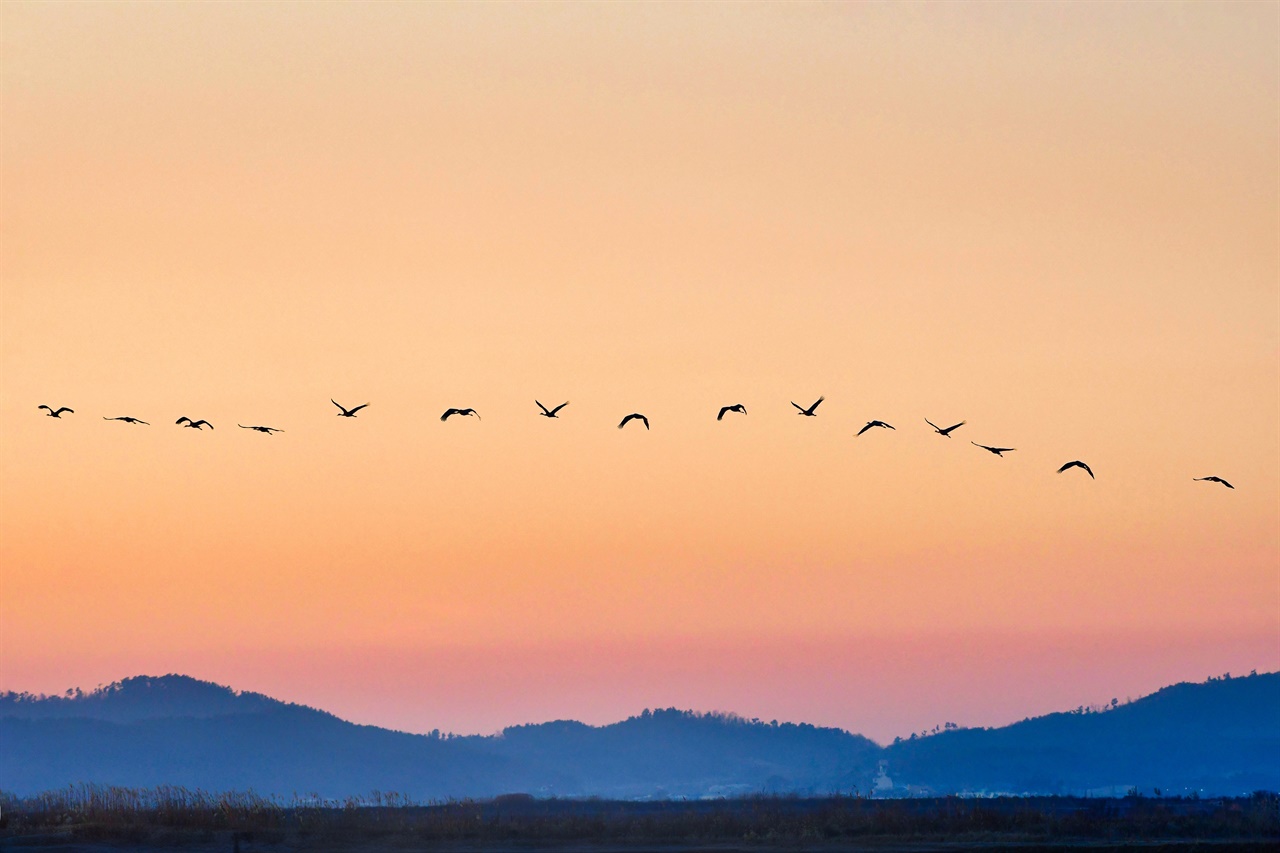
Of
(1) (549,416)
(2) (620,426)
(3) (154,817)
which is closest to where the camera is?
(2) (620,426)

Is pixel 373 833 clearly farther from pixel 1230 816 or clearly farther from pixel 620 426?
pixel 1230 816

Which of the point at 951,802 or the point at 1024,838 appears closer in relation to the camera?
the point at 1024,838

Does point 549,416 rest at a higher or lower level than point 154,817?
higher

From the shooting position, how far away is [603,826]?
61.7 metres

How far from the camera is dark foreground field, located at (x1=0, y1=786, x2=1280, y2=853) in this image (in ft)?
189

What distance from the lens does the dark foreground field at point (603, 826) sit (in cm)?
5747

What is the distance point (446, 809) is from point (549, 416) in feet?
76.6

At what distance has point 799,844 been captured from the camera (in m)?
58.3

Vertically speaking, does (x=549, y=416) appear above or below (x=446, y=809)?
above

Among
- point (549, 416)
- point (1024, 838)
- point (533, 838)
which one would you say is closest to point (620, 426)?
point (549, 416)

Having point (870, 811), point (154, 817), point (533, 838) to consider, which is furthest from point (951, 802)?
point (154, 817)

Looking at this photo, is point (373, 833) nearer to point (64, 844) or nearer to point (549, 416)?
point (64, 844)

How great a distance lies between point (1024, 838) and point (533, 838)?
17.0m

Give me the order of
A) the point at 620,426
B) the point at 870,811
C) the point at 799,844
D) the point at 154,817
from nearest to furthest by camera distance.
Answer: the point at 620,426
the point at 799,844
the point at 154,817
the point at 870,811
